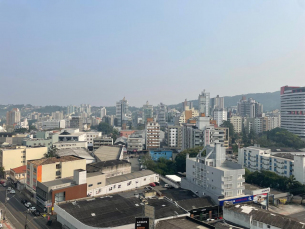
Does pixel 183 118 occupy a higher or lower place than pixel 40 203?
higher

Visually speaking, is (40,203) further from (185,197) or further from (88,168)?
(185,197)

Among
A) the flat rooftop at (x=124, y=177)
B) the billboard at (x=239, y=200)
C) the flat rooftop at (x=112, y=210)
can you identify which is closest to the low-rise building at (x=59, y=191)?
the flat rooftop at (x=112, y=210)

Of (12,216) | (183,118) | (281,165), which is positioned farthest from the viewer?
(183,118)

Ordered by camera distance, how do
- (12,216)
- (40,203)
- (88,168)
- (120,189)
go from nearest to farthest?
(12,216)
(40,203)
(120,189)
(88,168)

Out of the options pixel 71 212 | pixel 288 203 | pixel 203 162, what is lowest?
pixel 288 203

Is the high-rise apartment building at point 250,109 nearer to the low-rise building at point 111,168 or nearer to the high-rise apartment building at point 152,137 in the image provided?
the high-rise apartment building at point 152,137

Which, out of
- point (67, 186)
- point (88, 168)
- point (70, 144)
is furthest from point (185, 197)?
point (70, 144)

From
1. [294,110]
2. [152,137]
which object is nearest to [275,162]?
[152,137]

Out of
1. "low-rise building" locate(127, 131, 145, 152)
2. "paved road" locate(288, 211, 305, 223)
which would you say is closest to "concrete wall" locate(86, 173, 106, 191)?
"paved road" locate(288, 211, 305, 223)

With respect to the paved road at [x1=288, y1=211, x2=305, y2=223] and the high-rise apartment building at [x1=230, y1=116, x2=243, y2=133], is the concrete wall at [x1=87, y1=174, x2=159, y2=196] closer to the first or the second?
the paved road at [x1=288, y1=211, x2=305, y2=223]
